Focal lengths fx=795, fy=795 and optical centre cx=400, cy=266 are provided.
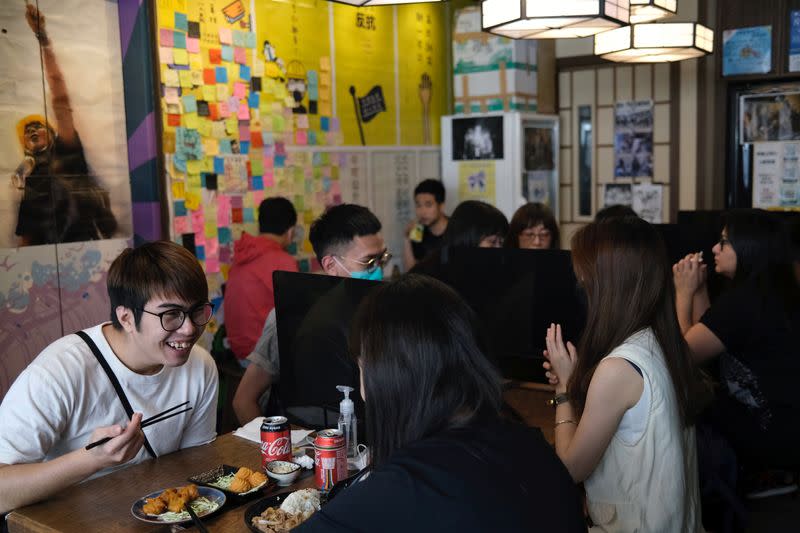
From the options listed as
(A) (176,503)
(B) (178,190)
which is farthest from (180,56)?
(A) (176,503)

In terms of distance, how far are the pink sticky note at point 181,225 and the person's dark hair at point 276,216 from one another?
0.40 m

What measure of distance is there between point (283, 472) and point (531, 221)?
2.69 metres

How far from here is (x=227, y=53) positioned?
15.3ft

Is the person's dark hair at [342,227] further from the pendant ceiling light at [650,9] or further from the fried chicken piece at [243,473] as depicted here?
the pendant ceiling light at [650,9]

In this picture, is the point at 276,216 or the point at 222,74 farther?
the point at 222,74

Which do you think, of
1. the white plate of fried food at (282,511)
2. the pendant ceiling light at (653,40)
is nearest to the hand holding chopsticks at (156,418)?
the white plate of fried food at (282,511)

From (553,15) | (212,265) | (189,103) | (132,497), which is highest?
(553,15)

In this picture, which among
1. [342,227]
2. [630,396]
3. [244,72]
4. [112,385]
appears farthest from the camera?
[244,72]

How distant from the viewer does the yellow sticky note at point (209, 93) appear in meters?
4.52

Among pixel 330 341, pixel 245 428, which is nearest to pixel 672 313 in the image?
pixel 330 341

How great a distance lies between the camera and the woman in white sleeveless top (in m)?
2.07

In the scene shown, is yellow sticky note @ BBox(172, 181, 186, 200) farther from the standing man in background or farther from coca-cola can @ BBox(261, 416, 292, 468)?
coca-cola can @ BBox(261, 416, 292, 468)

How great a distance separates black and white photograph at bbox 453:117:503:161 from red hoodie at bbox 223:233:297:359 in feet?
7.64

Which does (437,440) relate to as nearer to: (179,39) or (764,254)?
(764,254)
